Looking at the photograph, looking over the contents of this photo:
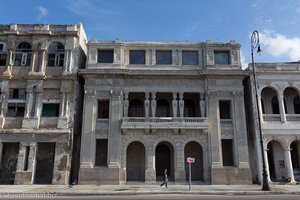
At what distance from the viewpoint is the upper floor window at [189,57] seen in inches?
1096

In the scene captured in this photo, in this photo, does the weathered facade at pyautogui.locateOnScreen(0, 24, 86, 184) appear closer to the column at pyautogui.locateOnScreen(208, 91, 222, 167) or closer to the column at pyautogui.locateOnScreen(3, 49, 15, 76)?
the column at pyautogui.locateOnScreen(3, 49, 15, 76)

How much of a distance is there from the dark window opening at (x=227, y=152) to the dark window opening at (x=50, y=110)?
56.2 feet

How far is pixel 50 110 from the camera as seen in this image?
26078 mm

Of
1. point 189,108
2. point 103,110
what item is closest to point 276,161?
point 189,108

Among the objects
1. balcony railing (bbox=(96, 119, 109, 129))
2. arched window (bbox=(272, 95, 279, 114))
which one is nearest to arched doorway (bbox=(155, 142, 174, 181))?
balcony railing (bbox=(96, 119, 109, 129))

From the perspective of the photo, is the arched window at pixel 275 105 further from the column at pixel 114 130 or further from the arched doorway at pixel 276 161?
the column at pixel 114 130

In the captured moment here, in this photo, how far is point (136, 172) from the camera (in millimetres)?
26281

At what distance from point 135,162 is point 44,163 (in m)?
8.96

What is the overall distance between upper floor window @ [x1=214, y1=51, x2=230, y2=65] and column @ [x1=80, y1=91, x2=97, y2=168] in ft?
44.0

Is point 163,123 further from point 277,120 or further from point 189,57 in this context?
point 277,120

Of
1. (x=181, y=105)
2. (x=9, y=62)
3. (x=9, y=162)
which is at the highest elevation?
(x=9, y=62)

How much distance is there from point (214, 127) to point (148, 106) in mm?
6799

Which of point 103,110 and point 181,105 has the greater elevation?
point 181,105

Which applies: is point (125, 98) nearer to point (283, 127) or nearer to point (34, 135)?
point (34, 135)
